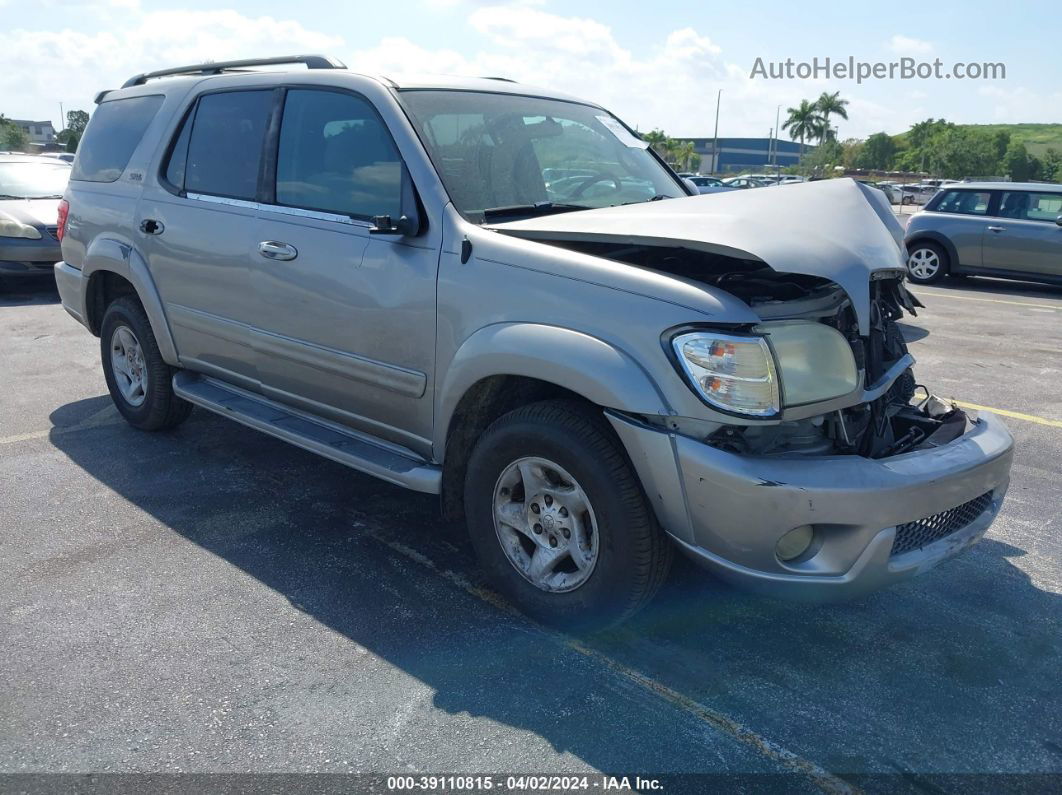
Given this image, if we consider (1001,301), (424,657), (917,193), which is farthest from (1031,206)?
(917,193)

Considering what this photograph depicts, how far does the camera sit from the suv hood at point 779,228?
2799 millimetres

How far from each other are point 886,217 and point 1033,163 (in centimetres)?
11344

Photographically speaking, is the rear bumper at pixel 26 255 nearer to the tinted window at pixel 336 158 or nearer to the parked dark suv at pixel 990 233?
the tinted window at pixel 336 158

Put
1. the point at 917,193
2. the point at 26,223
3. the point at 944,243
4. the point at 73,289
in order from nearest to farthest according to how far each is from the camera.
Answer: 1. the point at 73,289
2. the point at 26,223
3. the point at 944,243
4. the point at 917,193

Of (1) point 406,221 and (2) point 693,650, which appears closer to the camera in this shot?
(2) point 693,650

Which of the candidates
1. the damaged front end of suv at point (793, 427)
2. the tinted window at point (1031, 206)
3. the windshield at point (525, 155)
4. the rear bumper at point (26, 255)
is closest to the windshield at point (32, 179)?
the rear bumper at point (26, 255)

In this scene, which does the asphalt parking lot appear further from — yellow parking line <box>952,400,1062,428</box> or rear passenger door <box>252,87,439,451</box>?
yellow parking line <box>952,400,1062,428</box>

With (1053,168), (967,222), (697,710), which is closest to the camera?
(697,710)

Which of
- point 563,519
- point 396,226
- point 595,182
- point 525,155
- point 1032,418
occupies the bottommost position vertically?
point 1032,418

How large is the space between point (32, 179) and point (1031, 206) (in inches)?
512

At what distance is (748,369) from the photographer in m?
2.71

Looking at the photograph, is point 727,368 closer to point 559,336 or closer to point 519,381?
point 559,336

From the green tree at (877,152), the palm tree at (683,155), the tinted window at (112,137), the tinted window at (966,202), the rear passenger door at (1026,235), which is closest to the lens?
the tinted window at (112,137)

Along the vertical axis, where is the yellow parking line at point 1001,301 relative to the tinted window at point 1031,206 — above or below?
below
